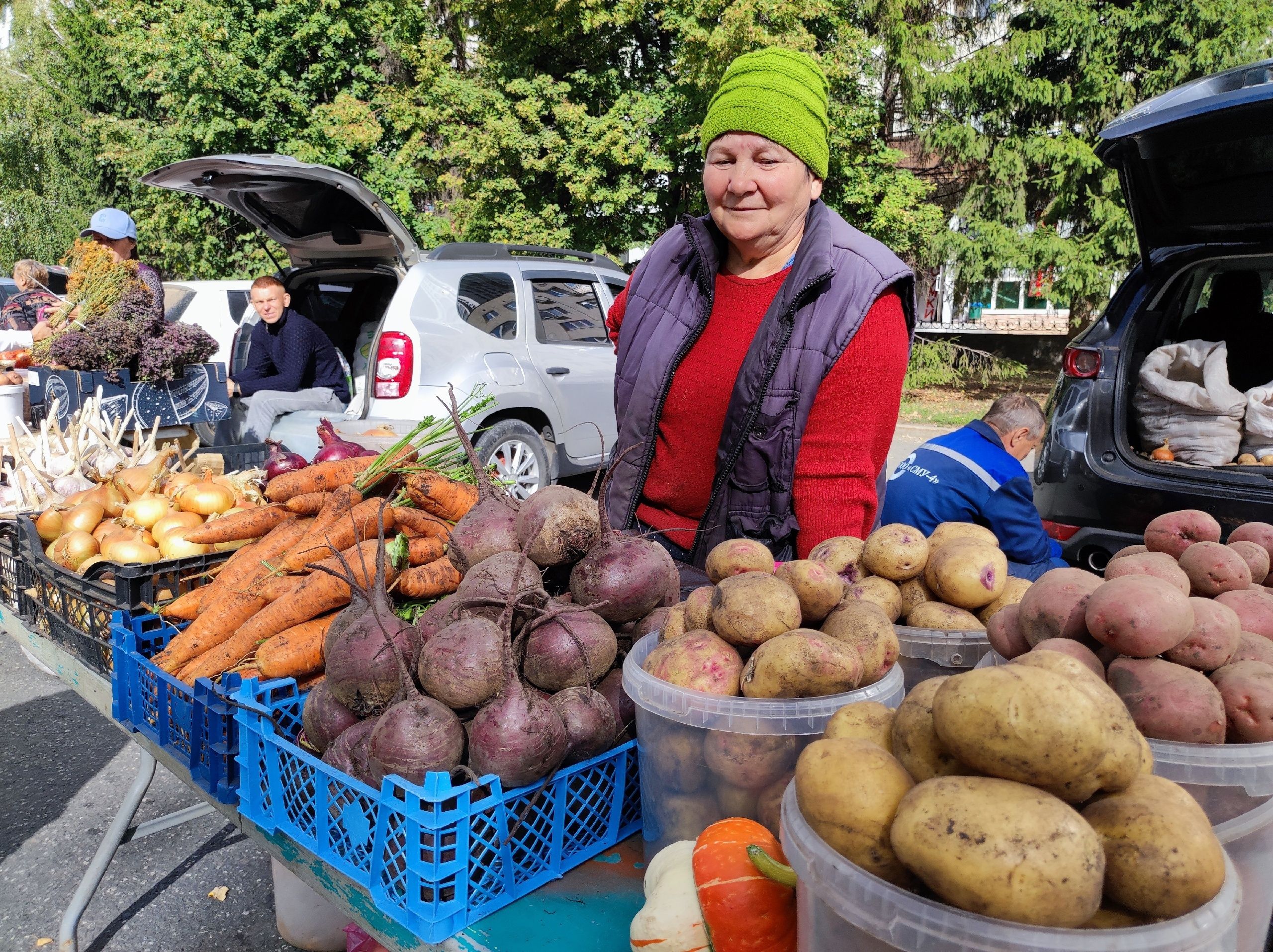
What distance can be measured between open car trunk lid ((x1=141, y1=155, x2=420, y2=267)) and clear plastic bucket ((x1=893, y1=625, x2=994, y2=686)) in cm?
568

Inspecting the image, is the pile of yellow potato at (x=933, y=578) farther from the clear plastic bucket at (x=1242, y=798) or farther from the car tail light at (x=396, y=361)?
the car tail light at (x=396, y=361)

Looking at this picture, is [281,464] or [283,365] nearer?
[281,464]

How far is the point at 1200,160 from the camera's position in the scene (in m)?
3.75

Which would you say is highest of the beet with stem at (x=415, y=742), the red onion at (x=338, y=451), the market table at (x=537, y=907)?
the red onion at (x=338, y=451)

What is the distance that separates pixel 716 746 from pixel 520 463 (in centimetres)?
585

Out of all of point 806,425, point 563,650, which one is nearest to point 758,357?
point 806,425

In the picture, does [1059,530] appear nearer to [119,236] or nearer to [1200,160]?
[1200,160]

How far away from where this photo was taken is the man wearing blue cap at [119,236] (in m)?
6.74

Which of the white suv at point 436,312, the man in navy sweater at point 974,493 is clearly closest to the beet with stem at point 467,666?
the man in navy sweater at point 974,493

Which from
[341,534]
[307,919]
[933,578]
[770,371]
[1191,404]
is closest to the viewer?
[933,578]

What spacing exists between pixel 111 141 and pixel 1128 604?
71.4 feet

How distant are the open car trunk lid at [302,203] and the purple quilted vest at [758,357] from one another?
14.4 ft

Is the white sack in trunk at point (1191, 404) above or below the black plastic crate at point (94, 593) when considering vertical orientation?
above

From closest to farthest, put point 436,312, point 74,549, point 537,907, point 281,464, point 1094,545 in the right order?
point 537,907 < point 74,549 < point 281,464 < point 1094,545 < point 436,312
